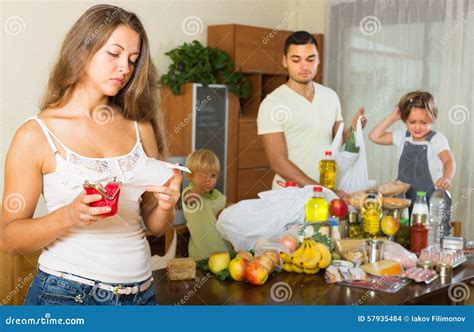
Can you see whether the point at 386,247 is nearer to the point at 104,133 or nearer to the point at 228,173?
the point at 104,133

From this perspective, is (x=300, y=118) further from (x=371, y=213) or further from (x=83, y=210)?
(x=83, y=210)

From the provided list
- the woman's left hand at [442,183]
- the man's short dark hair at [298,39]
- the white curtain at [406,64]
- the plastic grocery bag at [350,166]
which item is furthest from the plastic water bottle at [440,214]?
the white curtain at [406,64]

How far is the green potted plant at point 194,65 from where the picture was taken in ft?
9.71

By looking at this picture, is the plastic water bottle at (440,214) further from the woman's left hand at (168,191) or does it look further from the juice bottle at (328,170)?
the woman's left hand at (168,191)

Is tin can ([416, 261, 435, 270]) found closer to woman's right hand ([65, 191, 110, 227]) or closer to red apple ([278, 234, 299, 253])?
red apple ([278, 234, 299, 253])

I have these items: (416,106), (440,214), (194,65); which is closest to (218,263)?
(440,214)

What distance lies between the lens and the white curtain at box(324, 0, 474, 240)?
308 cm

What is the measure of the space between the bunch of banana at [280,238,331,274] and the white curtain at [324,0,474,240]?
168 centimetres

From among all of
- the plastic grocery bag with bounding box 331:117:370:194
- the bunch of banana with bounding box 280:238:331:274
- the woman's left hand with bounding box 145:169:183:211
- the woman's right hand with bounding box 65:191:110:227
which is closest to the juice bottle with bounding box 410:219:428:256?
the bunch of banana with bounding box 280:238:331:274

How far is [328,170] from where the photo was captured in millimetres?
1981
